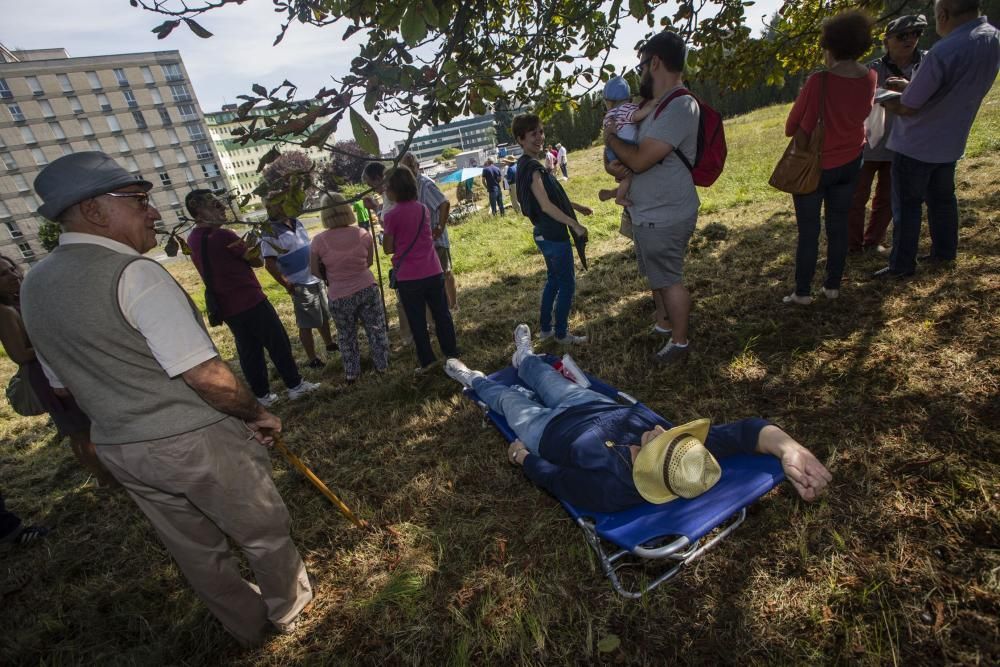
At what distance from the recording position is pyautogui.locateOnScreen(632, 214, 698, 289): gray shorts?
11.6 ft

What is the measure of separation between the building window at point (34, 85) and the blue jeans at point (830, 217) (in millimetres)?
70929

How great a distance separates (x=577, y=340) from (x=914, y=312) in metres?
2.78

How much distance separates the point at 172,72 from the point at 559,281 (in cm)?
6996

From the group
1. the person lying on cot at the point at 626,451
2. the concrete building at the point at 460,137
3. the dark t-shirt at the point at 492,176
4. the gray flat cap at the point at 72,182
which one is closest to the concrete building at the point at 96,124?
the dark t-shirt at the point at 492,176

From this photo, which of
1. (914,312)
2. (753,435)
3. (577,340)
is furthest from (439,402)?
(914,312)

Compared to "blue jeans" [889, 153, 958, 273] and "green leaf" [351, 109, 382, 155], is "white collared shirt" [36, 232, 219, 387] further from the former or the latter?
"blue jeans" [889, 153, 958, 273]

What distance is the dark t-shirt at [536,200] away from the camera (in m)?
4.18

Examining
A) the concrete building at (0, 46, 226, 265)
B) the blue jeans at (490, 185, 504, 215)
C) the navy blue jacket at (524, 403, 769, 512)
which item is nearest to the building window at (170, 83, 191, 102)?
the concrete building at (0, 46, 226, 265)

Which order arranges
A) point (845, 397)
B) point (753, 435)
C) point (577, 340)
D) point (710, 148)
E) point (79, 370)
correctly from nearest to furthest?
point (79, 370)
point (753, 435)
point (845, 397)
point (710, 148)
point (577, 340)

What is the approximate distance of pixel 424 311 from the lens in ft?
15.2

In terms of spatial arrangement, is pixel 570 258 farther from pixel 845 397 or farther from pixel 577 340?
pixel 845 397

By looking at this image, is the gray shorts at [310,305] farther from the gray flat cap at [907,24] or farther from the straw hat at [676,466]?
the gray flat cap at [907,24]

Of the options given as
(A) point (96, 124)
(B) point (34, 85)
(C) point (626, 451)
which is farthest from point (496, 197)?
(B) point (34, 85)

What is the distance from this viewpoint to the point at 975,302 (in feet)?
12.1
